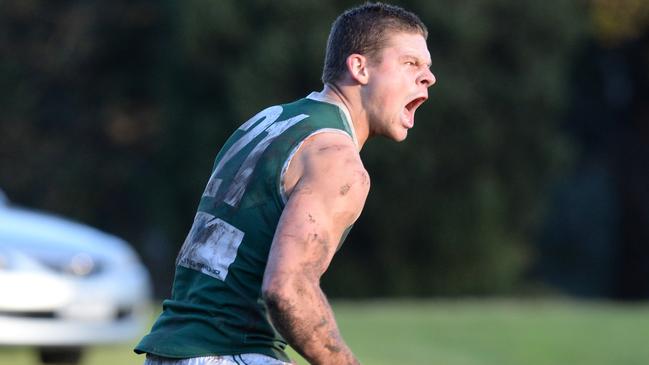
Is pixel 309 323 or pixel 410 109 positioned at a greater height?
pixel 410 109

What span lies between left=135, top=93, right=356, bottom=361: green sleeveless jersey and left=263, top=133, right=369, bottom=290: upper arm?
0.18ft

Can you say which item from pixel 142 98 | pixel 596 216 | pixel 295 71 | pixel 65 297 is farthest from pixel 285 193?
pixel 596 216

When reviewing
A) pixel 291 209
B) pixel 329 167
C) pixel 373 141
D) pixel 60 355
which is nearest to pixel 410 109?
pixel 329 167

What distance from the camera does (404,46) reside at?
150 inches

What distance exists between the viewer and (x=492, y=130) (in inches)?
961

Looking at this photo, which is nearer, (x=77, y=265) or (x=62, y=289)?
(x=62, y=289)

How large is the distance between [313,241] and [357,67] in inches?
20.4

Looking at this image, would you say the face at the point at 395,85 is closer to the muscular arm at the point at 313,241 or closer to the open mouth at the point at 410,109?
the open mouth at the point at 410,109

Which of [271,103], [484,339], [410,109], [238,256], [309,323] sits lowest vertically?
[484,339]

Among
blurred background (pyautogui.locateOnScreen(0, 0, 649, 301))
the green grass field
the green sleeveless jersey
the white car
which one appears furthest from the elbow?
blurred background (pyautogui.locateOnScreen(0, 0, 649, 301))

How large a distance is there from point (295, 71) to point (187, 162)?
8.81 feet

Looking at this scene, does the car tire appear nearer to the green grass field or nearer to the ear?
the green grass field

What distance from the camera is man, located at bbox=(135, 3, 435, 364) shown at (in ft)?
11.5

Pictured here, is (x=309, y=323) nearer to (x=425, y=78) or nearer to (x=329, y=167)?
(x=329, y=167)
